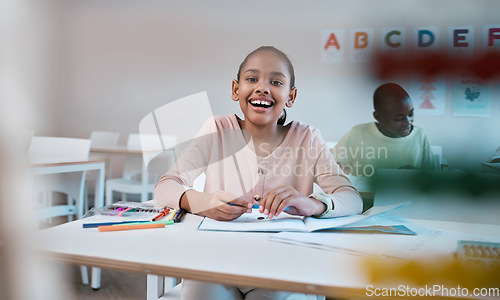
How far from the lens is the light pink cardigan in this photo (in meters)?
0.47

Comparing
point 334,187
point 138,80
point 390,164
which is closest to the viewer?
point 390,164

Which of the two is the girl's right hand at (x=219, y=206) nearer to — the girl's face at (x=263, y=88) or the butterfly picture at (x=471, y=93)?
the girl's face at (x=263, y=88)

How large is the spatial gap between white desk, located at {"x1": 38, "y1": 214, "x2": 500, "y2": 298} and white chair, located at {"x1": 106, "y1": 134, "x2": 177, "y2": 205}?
9 cm

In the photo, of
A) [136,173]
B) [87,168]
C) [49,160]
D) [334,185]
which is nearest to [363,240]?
[334,185]

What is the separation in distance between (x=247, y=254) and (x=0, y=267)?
20cm

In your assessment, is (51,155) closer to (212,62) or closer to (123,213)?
(123,213)

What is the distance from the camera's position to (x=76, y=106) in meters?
0.39

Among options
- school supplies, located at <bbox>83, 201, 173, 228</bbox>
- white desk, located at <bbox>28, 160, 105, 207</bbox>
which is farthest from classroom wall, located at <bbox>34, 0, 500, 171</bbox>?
white desk, located at <bbox>28, 160, 105, 207</bbox>

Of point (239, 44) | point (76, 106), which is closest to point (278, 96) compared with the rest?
point (239, 44)

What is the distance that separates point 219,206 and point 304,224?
0.34 feet

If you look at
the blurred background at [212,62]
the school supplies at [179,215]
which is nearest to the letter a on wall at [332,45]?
the blurred background at [212,62]

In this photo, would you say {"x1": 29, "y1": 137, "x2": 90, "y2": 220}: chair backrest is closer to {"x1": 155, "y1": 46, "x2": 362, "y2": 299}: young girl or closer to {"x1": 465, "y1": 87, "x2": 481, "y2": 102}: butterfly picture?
{"x1": 155, "y1": 46, "x2": 362, "y2": 299}: young girl

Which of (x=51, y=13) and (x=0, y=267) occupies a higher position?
(x=51, y=13)

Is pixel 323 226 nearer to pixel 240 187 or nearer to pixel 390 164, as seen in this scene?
pixel 240 187
